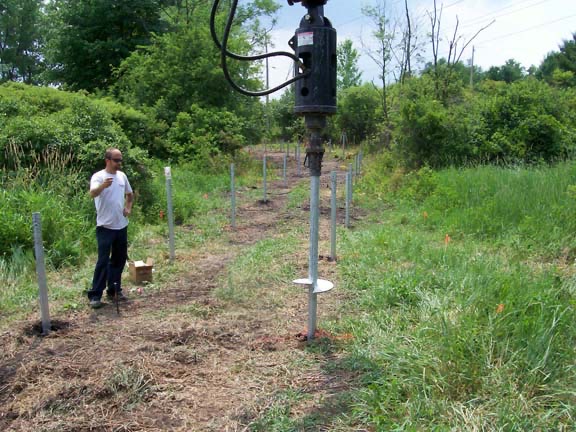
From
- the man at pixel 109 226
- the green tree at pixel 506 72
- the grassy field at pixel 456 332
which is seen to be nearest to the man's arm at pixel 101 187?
the man at pixel 109 226

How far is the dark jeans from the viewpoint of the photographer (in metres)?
5.02

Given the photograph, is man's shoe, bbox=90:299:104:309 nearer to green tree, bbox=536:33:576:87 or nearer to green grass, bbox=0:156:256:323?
green grass, bbox=0:156:256:323

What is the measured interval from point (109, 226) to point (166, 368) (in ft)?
6.89

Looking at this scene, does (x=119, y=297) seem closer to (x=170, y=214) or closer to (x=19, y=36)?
(x=170, y=214)

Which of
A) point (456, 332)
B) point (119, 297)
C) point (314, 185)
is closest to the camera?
point (456, 332)

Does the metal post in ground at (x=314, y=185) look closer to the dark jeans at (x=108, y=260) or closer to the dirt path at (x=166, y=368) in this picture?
the dirt path at (x=166, y=368)

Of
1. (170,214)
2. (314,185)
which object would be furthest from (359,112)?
(314,185)

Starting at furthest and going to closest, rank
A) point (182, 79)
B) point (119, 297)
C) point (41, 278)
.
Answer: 1. point (182, 79)
2. point (119, 297)
3. point (41, 278)

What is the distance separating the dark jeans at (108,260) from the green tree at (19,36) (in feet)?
137

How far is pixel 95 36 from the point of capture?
23.9 metres

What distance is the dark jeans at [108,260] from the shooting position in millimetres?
5020

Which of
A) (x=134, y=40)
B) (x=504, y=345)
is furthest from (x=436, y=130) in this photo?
(x=134, y=40)

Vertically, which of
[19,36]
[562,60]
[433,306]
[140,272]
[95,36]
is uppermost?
[19,36]

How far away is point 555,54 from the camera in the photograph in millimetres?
42969
